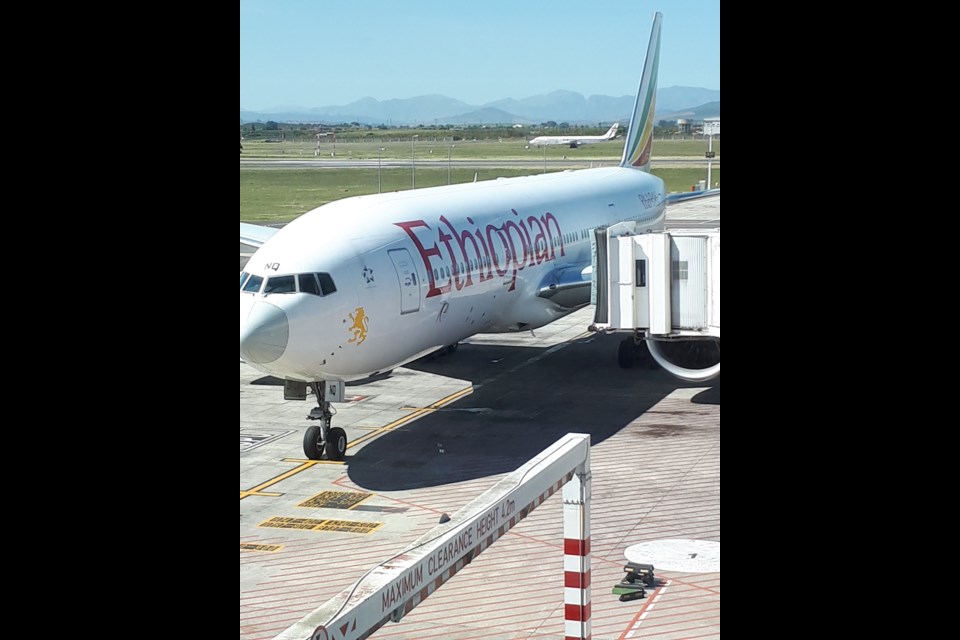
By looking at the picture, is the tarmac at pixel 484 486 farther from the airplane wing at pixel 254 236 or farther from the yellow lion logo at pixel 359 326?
the airplane wing at pixel 254 236

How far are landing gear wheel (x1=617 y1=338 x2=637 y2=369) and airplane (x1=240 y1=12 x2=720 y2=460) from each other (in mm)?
151

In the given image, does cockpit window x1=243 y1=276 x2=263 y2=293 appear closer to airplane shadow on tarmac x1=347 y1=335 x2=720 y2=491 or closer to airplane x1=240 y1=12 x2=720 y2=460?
airplane x1=240 y1=12 x2=720 y2=460

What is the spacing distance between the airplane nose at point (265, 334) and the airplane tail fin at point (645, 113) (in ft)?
67.9

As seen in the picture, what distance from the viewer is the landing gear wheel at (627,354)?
25.4 metres

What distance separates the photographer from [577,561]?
8133mm

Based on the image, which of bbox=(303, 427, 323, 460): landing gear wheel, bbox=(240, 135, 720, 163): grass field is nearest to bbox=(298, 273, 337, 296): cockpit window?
bbox=(303, 427, 323, 460): landing gear wheel

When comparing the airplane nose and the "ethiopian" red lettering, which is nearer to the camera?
the airplane nose

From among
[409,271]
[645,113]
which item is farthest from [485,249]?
[645,113]

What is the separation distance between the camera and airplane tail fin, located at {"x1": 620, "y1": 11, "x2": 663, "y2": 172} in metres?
36.1

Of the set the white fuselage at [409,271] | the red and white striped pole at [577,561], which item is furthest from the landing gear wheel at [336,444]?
the red and white striped pole at [577,561]
